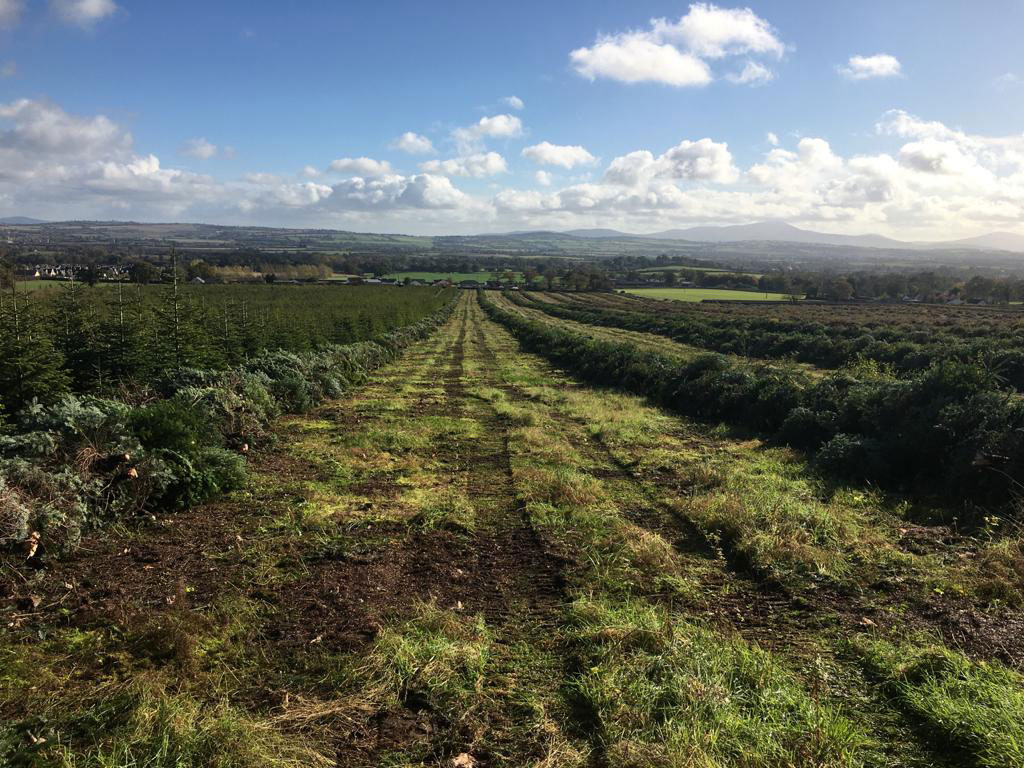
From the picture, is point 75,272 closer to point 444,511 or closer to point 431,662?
point 444,511

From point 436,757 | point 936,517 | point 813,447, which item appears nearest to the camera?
point 436,757

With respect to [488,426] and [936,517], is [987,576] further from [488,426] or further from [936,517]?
[488,426]

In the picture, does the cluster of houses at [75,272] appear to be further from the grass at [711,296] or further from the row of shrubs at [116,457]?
the grass at [711,296]

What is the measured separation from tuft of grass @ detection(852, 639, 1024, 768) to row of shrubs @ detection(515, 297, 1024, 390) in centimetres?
1520

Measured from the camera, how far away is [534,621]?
5668 mm

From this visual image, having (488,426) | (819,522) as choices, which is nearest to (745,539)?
(819,522)

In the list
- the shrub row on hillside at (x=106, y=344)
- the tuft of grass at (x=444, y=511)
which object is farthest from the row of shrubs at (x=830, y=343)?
the shrub row on hillside at (x=106, y=344)

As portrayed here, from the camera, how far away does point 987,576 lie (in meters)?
6.35

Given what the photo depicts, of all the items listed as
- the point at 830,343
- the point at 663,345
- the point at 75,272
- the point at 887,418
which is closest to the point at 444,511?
the point at 887,418

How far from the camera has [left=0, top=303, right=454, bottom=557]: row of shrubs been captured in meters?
6.37

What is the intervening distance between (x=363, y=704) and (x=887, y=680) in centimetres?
433

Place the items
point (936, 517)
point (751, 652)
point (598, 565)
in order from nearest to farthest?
point (751, 652) → point (598, 565) → point (936, 517)

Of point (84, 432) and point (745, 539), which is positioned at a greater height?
point (84, 432)

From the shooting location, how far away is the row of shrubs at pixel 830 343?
76.2 feet
